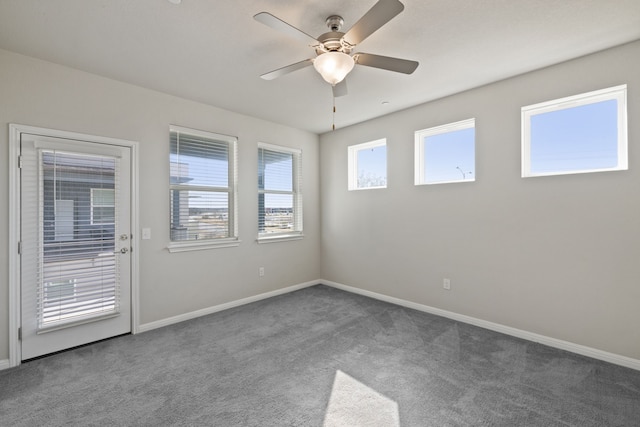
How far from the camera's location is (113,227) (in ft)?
9.87

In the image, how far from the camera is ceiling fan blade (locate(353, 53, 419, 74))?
199cm

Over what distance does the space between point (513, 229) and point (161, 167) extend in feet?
12.8

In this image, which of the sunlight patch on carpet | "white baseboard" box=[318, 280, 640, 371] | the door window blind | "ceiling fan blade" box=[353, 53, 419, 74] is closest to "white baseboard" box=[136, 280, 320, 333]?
the door window blind

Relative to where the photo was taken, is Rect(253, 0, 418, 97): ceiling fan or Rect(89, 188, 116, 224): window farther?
Rect(89, 188, 116, 224): window

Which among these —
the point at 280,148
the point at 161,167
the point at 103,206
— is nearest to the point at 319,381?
the point at 103,206

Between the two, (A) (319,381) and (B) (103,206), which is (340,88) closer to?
(A) (319,381)

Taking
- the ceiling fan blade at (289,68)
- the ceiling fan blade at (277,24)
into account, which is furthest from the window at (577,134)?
the ceiling fan blade at (277,24)

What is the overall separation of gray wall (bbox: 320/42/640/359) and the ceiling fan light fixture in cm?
204

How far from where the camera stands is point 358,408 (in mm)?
1951

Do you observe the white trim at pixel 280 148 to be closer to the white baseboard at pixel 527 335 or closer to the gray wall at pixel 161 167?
the gray wall at pixel 161 167

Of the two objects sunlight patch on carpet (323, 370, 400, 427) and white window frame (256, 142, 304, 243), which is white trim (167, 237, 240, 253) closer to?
white window frame (256, 142, 304, 243)

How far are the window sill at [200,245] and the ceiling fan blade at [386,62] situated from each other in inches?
110

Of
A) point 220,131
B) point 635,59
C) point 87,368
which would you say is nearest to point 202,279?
point 87,368

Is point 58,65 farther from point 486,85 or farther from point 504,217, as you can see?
point 504,217
